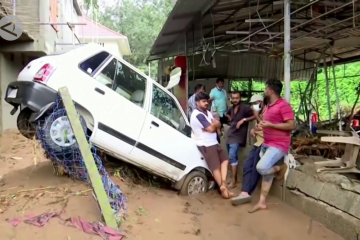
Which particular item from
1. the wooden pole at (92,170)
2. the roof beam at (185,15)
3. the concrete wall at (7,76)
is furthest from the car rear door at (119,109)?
the concrete wall at (7,76)

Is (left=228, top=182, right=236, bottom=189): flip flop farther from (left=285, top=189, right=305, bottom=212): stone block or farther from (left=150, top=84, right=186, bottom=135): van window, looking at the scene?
(left=150, top=84, right=186, bottom=135): van window

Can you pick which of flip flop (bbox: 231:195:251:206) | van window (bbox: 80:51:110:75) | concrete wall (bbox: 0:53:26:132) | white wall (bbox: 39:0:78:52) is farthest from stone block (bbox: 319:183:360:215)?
concrete wall (bbox: 0:53:26:132)

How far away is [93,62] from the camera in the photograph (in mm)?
5480

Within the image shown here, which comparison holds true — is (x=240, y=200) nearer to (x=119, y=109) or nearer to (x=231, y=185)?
(x=231, y=185)

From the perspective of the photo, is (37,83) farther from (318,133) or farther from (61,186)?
(318,133)

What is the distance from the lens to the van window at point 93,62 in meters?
5.35

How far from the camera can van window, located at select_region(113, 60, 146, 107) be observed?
565cm

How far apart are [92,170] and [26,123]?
78.1 inches

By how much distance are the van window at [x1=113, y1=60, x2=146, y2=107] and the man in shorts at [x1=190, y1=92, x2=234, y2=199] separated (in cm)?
100

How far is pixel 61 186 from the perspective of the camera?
502 centimetres

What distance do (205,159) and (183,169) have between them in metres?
0.47

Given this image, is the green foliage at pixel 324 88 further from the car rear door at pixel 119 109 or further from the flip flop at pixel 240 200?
the car rear door at pixel 119 109

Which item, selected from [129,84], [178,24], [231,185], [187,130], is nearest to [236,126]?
[187,130]

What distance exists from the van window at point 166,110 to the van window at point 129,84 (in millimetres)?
240
